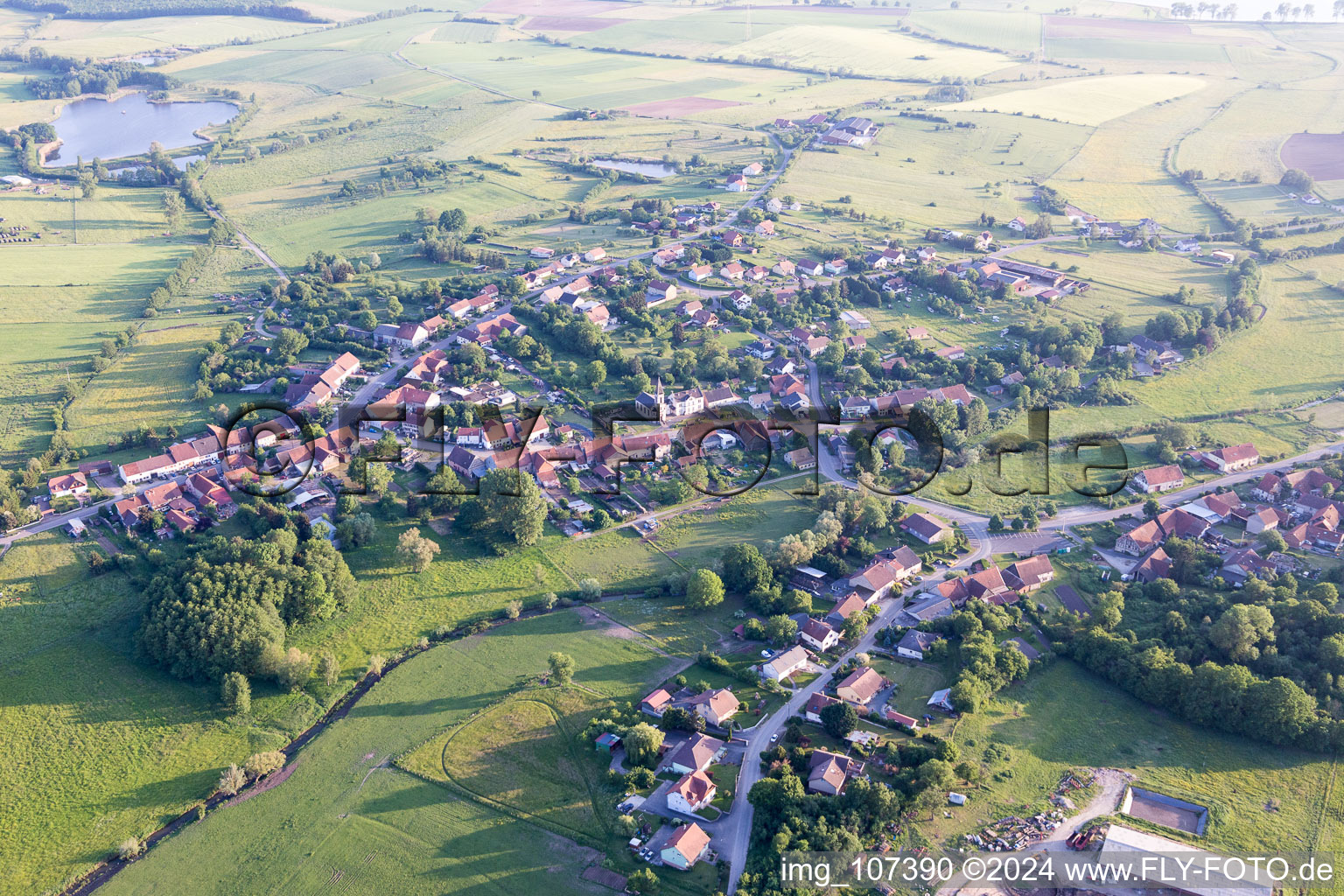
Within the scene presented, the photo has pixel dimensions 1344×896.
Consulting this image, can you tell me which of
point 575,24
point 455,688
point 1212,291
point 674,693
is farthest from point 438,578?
point 575,24

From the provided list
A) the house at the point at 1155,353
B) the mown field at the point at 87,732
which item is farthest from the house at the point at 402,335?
the house at the point at 1155,353

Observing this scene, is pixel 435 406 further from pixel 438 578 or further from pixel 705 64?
pixel 705 64

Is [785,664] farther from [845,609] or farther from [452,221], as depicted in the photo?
[452,221]

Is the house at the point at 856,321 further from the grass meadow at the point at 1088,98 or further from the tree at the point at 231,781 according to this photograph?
the grass meadow at the point at 1088,98

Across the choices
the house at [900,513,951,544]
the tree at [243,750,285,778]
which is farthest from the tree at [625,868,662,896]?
the house at [900,513,951,544]

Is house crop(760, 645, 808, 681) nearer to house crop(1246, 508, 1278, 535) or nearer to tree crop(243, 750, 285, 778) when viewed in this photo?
tree crop(243, 750, 285, 778)

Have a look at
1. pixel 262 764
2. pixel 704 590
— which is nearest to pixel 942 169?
pixel 704 590
